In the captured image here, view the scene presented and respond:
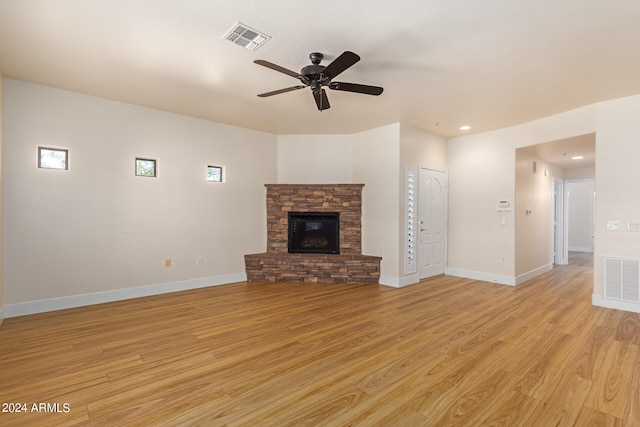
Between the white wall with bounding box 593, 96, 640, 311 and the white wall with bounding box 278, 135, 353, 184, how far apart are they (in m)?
3.67

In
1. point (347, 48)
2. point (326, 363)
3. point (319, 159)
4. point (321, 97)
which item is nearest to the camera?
point (326, 363)

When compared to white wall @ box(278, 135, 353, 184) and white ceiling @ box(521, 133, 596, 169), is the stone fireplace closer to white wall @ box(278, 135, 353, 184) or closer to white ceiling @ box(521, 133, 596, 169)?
white wall @ box(278, 135, 353, 184)

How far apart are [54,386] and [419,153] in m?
5.43

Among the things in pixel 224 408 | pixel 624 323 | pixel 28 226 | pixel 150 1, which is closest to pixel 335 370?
pixel 224 408

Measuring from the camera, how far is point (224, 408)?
1.86 m

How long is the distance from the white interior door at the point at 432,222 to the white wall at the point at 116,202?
10.1ft

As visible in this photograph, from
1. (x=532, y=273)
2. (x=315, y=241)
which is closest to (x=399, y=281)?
(x=315, y=241)

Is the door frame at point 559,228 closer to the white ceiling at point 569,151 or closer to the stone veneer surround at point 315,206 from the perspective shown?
the white ceiling at point 569,151

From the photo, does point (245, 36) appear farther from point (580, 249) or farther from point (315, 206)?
point (580, 249)

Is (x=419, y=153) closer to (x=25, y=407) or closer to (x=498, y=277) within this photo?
(x=498, y=277)

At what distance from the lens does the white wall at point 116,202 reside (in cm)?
351

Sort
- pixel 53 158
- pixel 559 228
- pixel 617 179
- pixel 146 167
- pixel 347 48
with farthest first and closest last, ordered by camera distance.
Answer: pixel 559 228, pixel 146 167, pixel 617 179, pixel 53 158, pixel 347 48

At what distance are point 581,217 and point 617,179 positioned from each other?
7.05 meters

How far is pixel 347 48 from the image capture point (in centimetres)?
266
